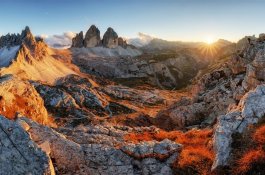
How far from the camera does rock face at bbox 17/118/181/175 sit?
30.6 metres

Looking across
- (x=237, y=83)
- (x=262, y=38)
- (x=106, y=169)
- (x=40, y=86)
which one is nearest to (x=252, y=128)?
(x=106, y=169)

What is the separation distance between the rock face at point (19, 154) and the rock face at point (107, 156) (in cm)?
350

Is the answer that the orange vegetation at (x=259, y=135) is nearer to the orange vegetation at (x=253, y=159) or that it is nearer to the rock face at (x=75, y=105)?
the orange vegetation at (x=253, y=159)

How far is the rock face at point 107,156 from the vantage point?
100 ft

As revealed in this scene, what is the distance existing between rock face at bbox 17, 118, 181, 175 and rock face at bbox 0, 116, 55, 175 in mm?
3504

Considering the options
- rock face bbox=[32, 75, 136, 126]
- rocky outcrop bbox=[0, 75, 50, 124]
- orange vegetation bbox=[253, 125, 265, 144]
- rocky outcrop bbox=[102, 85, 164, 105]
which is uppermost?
orange vegetation bbox=[253, 125, 265, 144]

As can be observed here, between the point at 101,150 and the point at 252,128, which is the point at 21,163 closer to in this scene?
the point at 101,150

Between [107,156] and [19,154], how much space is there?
7609 mm

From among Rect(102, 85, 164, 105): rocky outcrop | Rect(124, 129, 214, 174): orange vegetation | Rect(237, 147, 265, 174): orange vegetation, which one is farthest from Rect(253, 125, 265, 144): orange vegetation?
Rect(102, 85, 164, 105): rocky outcrop

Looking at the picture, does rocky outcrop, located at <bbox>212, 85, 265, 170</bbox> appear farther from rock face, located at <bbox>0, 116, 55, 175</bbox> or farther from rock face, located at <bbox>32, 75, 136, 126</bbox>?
rock face, located at <bbox>32, 75, 136, 126</bbox>

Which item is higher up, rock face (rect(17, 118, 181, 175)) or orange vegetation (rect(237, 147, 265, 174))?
orange vegetation (rect(237, 147, 265, 174))

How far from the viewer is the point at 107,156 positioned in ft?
104

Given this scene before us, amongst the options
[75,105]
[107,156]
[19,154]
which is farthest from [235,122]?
[75,105]

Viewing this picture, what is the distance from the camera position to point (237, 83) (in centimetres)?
7738
